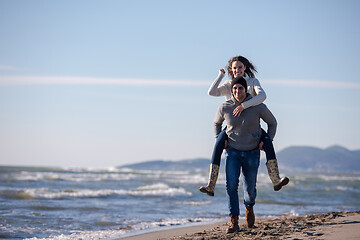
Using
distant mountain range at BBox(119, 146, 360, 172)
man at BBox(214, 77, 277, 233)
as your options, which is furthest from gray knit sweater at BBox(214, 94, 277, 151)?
distant mountain range at BBox(119, 146, 360, 172)

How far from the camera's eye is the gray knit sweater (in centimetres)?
512

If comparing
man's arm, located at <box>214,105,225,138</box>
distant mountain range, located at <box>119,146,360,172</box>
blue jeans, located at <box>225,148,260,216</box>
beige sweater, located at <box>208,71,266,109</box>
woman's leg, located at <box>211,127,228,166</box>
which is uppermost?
distant mountain range, located at <box>119,146,360,172</box>

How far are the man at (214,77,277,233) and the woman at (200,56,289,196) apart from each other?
84 millimetres

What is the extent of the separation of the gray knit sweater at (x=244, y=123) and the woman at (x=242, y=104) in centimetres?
7

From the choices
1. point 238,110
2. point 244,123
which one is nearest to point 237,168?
point 244,123

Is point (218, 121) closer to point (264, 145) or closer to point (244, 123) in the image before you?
point (244, 123)

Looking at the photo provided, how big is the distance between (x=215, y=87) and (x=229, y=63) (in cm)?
43

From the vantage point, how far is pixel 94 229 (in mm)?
7535

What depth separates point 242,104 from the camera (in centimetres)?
505

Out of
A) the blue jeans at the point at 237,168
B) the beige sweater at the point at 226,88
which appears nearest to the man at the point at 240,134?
the blue jeans at the point at 237,168

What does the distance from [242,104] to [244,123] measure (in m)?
0.23

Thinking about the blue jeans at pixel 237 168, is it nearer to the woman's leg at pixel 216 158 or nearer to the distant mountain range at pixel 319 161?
the woman's leg at pixel 216 158

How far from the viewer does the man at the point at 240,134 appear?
202 inches

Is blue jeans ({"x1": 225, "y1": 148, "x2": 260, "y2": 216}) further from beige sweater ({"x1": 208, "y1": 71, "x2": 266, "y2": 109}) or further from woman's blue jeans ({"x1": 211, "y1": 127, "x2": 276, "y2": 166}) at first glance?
beige sweater ({"x1": 208, "y1": 71, "x2": 266, "y2": 109})
